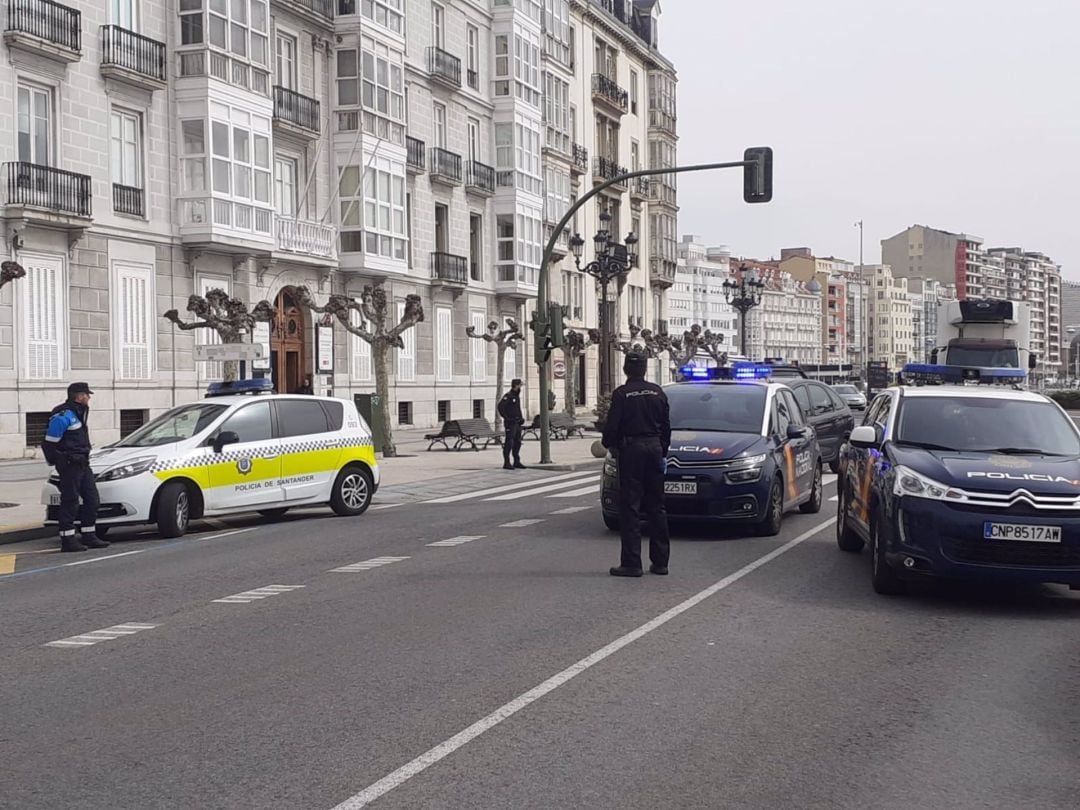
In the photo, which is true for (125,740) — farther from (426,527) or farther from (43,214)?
(43,214)

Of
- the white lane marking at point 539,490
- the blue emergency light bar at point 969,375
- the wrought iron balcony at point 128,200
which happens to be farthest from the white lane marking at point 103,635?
the blue emergency light bar at point 969,375

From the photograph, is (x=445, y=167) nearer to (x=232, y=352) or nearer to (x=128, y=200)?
(x=128, y=200)

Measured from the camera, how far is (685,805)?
5.07 m

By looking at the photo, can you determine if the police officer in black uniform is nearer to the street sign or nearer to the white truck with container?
the street sign

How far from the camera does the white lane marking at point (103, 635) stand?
8.59m

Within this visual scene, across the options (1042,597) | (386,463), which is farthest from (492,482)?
(1042,597)

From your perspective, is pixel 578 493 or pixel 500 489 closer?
pixel 578 493

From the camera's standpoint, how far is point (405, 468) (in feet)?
88.9

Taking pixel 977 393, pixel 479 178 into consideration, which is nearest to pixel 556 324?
pixel 977 393

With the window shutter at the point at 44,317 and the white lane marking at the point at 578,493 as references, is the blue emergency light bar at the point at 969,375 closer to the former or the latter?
the white lane marking at the point at 578,493

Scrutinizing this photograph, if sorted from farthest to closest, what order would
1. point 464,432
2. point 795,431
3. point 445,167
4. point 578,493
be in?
point 445,167 < point 464,432 < point 578,493 < point 795,431

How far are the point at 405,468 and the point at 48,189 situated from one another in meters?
9.85

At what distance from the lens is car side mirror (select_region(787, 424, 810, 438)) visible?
15000 millimetres

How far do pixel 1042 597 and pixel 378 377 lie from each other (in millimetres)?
21668
